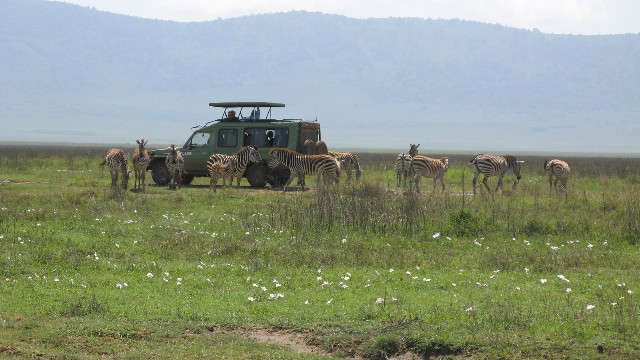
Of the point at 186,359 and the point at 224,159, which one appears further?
the point at 224,159

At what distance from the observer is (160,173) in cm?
3366

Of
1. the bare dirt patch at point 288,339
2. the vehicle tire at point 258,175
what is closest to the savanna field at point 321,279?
the bare dirt patch at point 288,339

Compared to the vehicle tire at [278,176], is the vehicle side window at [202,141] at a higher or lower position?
higher

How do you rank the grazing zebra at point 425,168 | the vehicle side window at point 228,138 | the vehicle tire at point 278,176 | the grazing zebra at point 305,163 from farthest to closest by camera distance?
the vehicle side window at point 228,138
the vehicle tire at point 278,176
the grazing zebra at point 425,168
the grazing zebra at point 305,163

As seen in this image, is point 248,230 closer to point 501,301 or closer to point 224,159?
point 501,301

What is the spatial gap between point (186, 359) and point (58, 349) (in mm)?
1339

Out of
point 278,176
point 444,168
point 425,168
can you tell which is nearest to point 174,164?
point 278,176

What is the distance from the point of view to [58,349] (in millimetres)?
9953

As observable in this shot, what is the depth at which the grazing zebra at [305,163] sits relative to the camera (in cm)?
2972

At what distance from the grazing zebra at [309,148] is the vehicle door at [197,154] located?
327 cm

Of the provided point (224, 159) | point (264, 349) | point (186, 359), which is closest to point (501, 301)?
point (264, 349)

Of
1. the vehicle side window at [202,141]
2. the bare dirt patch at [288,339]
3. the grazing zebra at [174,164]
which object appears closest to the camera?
the bare dirt patch at [288,339]

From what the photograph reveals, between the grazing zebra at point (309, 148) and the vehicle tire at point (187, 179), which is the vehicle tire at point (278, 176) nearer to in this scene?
the grazing zebra at point (309, 148)

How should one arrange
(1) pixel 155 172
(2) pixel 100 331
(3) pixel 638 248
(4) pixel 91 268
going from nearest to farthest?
(2) pixel 100 331
(4) pixel 91 268
(3) pixel 638 248
(1) pixel 155 172
